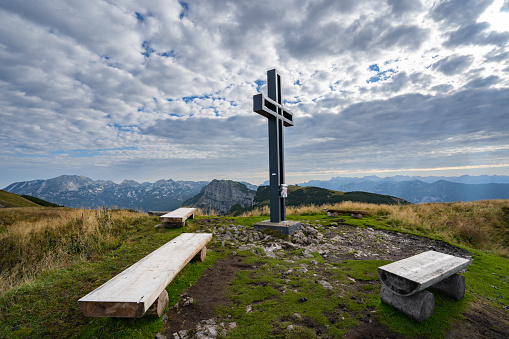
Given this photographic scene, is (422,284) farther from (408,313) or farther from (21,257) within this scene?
(21,257)

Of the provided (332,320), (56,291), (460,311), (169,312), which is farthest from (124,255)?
(460,311)

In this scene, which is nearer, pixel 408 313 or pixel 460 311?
pixel 408 313

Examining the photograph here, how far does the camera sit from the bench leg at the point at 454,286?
3.80 metres

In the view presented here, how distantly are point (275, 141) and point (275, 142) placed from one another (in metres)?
0.04

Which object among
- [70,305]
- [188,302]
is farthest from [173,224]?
[188,302]

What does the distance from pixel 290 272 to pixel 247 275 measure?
3.09 feet

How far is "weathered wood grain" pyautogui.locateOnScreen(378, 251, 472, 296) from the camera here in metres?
3.20

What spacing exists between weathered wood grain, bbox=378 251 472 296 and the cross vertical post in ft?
17.1

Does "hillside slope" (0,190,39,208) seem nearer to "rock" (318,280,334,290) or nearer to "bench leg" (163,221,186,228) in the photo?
"bench leg" (163,221,186,228)

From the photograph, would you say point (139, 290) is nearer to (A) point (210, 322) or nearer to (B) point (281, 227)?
(A) point (210, 322)

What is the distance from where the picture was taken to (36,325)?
316 centimetres

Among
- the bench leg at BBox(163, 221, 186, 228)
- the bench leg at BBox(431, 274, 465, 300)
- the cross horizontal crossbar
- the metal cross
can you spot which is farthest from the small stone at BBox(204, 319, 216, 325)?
the cross horizontal crossbar

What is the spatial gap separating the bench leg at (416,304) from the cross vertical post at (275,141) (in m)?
5.54

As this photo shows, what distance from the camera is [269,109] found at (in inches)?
371
